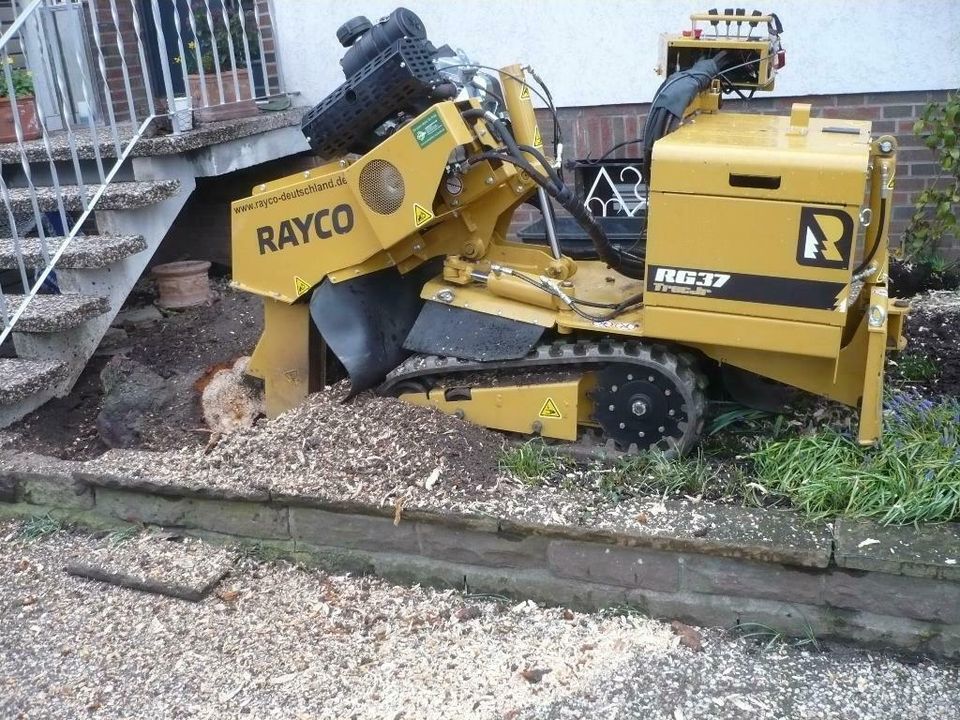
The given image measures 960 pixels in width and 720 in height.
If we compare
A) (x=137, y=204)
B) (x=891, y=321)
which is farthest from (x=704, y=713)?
(x=137, y=204)

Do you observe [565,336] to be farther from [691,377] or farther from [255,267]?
[255,267]

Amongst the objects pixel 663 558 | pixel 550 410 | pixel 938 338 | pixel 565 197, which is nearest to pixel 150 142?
pixel 565 197

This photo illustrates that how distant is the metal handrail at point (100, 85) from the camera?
4.95 m

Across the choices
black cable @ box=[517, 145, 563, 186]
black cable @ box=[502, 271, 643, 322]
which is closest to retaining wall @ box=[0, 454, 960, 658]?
black cable @ box=[502, 271, 643, 322]

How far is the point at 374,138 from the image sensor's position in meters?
3.76

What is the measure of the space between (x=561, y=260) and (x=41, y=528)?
2.39 metres

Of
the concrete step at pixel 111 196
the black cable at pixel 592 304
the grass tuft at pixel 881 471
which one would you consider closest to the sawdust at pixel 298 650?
the grass tuft at pixel 881 471

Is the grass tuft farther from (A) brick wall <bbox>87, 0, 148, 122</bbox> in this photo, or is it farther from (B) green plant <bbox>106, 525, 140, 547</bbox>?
(A) brick wall <bbox>87, 0, 148, 122</bbox>

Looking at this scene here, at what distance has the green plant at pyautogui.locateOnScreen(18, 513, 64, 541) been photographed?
4.02 m

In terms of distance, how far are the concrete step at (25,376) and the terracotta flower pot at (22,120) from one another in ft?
5.69

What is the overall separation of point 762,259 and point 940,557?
1052 millimetres

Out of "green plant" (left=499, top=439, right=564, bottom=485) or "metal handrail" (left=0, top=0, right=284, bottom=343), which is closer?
"green plant" (left=499, top=439, right=564, bottom=485)

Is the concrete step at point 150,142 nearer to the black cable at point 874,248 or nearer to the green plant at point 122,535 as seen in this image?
the green plant at point 122,535

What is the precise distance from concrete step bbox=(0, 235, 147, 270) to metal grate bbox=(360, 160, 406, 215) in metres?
1.91
